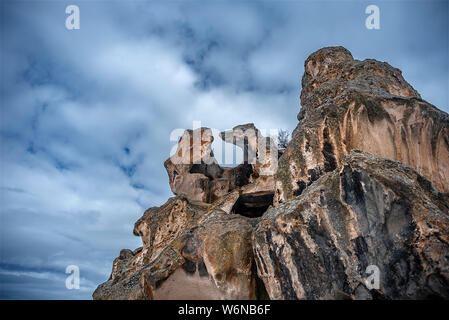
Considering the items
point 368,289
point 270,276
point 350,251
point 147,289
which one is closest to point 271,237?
point 270,276

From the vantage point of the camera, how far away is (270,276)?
1148cm

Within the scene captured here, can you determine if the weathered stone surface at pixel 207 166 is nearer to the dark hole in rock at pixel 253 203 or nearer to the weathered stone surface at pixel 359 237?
the dark hole in rock at pixel 253 203

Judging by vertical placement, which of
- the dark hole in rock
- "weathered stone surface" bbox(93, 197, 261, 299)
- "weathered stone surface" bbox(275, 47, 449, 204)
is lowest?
"weathered stone surface" bbox(93, 197, 261, 299)

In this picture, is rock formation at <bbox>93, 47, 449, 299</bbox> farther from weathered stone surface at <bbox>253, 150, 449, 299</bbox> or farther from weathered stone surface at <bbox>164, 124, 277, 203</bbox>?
weathered stone surface at <bbox>164, 124, 277, 203</bbox>

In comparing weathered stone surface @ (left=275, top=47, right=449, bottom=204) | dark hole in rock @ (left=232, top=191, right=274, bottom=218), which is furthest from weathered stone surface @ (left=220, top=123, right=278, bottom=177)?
weathered stone surface @ (left=275, top=47, right=449, bottom=204)

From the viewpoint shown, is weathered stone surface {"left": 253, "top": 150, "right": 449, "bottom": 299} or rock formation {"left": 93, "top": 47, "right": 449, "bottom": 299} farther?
rock formation {"left": 93, "top": 47, "right": 449, "bottom": 299}

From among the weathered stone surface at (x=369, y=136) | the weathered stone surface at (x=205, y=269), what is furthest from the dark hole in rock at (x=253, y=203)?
the weathered stone surface at (x=369, y=136)

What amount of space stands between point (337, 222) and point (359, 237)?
2.90ft

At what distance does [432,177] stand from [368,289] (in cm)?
774

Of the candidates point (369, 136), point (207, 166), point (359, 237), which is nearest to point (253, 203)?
point (207, 166)

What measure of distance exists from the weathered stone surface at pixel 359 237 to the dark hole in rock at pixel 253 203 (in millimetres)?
9943

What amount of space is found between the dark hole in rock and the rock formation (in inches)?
68.0

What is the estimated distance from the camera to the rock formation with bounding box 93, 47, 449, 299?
9177 mm

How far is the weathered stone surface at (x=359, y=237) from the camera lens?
8.68 metres
